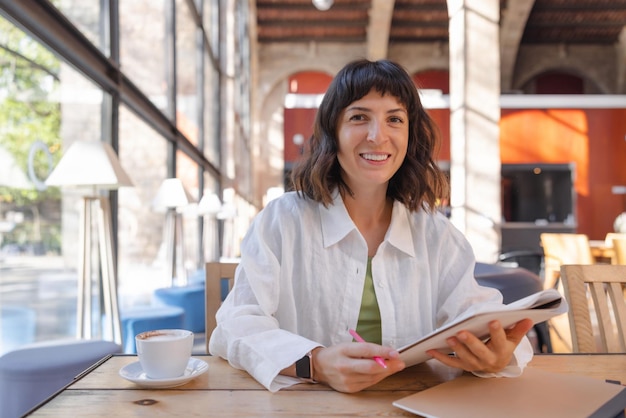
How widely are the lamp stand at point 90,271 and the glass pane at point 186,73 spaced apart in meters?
2.62

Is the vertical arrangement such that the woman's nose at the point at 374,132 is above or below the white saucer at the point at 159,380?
above

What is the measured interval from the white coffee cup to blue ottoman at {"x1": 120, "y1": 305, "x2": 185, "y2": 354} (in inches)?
91.0

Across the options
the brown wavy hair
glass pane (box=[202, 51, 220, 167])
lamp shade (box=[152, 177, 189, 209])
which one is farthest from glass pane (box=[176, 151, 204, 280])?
the brown wavy hair

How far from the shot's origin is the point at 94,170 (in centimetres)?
257

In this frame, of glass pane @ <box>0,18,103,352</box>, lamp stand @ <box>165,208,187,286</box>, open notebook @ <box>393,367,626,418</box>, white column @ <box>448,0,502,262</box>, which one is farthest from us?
white column @ <box>448,0,502,262</box>

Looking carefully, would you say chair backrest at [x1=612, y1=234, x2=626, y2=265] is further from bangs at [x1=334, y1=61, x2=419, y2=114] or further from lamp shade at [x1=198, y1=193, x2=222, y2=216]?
bangs at [x1=334, y1=61, x2=419, y2=114]

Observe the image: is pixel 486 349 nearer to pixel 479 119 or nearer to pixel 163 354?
pixel 163 354

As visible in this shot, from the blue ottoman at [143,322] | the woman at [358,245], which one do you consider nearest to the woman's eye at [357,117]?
the woman at [358,245]

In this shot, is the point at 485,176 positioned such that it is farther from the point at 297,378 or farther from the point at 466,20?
the point at 297,378

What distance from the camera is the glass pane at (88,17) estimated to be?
290 cm

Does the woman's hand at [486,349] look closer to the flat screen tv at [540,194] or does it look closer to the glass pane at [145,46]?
the glass pane at [145,46]

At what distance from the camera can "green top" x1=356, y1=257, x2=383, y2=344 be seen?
1288 millimetres

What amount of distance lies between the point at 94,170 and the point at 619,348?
216cm

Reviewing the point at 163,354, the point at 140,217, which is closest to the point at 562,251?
the point at 140,217
